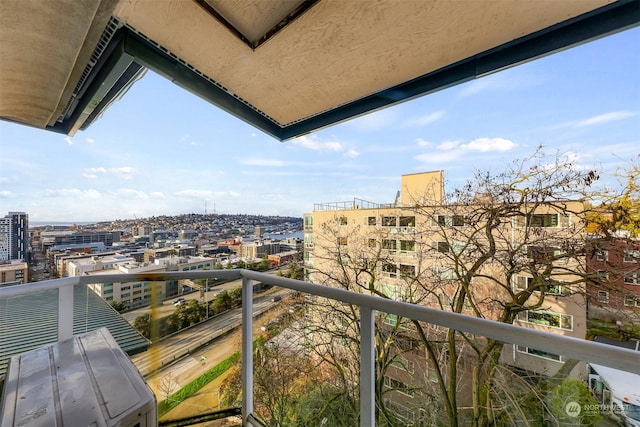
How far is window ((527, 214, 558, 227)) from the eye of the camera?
128 inches

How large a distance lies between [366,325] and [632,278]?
11.7ft

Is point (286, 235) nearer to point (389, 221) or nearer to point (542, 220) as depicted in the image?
point (389, 221)

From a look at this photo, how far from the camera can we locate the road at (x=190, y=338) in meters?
1.79

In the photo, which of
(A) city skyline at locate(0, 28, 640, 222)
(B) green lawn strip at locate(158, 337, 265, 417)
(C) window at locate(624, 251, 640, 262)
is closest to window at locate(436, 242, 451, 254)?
(A) city skyline at locate(0, 28, 640, 222)

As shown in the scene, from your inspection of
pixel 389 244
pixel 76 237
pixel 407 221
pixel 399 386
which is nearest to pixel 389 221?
pixel 407 221

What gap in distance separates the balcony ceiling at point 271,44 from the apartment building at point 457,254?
2.19m

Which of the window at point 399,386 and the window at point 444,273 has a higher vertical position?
the window at point 444,273

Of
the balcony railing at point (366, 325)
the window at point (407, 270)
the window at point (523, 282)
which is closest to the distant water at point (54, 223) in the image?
the balcony railing at point (366, 325)

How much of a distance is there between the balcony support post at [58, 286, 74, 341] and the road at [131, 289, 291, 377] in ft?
1.63

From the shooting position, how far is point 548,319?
10.6 feet

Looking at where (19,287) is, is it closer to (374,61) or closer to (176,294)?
(176,294)

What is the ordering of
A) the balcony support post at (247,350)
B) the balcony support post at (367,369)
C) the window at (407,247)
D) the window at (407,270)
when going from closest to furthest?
the balcony support post at (367,369) < the balcony support post at (247,350) < the window at (407,270) < the window at (407,247)

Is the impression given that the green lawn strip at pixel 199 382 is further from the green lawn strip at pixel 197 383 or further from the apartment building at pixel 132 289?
the apartment building at pixel 132 289

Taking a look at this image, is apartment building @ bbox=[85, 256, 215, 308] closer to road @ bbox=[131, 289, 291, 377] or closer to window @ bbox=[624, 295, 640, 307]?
road @ bbox=[131, 289, 291, 377]
